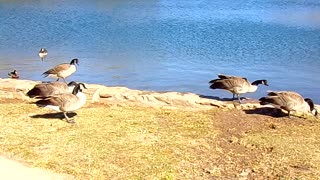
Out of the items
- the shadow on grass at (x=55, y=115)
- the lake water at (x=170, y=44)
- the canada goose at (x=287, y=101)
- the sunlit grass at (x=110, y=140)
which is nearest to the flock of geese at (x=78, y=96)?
the canada goose at (x=287, y=101)

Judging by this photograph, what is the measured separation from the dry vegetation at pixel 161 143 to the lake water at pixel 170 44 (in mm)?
6227

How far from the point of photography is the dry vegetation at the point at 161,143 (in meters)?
7.42

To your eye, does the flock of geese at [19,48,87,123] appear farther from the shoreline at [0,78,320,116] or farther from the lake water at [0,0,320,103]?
the lake water at [0,0,320,103]

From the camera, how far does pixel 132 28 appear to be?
32.4m

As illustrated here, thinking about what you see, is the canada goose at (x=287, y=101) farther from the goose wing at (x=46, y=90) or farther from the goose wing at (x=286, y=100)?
the goose wing at (x=46, y=90)

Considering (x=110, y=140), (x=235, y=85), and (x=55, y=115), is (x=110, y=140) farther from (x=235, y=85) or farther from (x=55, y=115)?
(x=235, y=85)

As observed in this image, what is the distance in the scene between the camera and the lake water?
742 inches

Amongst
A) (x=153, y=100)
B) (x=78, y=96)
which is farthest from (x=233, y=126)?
(x=78, y=96)

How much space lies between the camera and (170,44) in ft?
85.8

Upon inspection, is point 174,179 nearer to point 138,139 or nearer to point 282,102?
point 138,139

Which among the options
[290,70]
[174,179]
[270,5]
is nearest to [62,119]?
[174,179]

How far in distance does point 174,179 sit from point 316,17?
34043 millimetres

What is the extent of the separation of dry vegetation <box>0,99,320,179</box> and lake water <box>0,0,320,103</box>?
6227 millimetres

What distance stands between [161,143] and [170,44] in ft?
59.1
